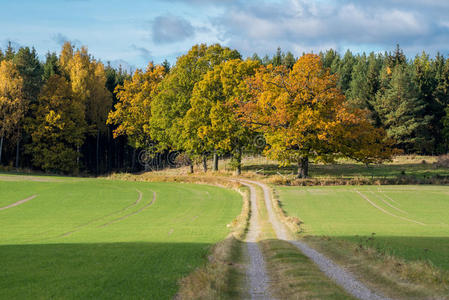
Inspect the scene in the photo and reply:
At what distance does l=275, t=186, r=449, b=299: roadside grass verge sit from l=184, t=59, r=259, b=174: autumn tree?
14.9 meters

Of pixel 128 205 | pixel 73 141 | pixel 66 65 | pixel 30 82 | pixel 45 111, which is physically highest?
pixel 66 65

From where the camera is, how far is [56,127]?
7006 centimetres

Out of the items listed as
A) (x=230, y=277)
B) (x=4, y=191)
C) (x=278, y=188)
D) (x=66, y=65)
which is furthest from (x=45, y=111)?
(x=230, y=277)

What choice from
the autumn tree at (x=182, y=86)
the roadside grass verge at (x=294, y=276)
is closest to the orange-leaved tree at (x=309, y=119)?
the autumn tree at (x=182, y=86)

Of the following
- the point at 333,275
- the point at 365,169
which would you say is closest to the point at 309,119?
the point at 365,169

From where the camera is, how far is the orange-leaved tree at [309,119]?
156ft

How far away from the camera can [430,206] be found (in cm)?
3356

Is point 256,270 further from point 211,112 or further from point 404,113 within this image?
point 404,113

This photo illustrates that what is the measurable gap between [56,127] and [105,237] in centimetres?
5441

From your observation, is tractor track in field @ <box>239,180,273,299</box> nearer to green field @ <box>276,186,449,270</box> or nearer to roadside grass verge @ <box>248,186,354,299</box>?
roadside grass verge @ <box>248,186,354,299</box>

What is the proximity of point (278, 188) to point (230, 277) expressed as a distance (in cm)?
3196

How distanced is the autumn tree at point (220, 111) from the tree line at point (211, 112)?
144 mm

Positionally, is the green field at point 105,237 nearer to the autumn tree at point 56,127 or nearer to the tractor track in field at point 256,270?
the tractor track in field at point 256,270

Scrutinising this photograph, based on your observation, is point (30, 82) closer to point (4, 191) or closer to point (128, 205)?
point (4, 191)
